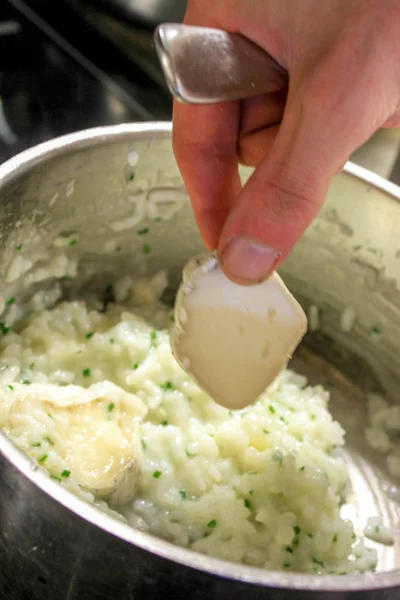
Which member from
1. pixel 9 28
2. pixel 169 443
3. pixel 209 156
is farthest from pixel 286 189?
pixel 9 28

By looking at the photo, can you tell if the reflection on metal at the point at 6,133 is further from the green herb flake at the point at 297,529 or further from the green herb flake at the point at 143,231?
the green herb flake at the point at 297,529

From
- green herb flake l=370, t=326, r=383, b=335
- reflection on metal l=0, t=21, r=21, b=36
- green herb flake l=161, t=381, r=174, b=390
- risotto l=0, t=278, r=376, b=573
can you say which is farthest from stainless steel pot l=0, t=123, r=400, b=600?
reflection on metal l=0, t=21, r=21, b=36

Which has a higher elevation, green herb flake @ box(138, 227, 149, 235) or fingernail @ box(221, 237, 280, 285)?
fingernail @ box(221, 237, 280, 285)

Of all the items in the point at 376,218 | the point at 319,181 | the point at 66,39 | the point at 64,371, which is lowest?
the point at 64,371

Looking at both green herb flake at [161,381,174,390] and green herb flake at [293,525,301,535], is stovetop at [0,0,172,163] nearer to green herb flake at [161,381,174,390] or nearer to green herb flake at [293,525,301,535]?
green herb flake at [161,381,174,390]

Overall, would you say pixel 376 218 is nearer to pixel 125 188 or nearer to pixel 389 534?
pixel 125 188

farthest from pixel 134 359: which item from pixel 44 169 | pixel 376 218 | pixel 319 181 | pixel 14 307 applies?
pixel 319 181
